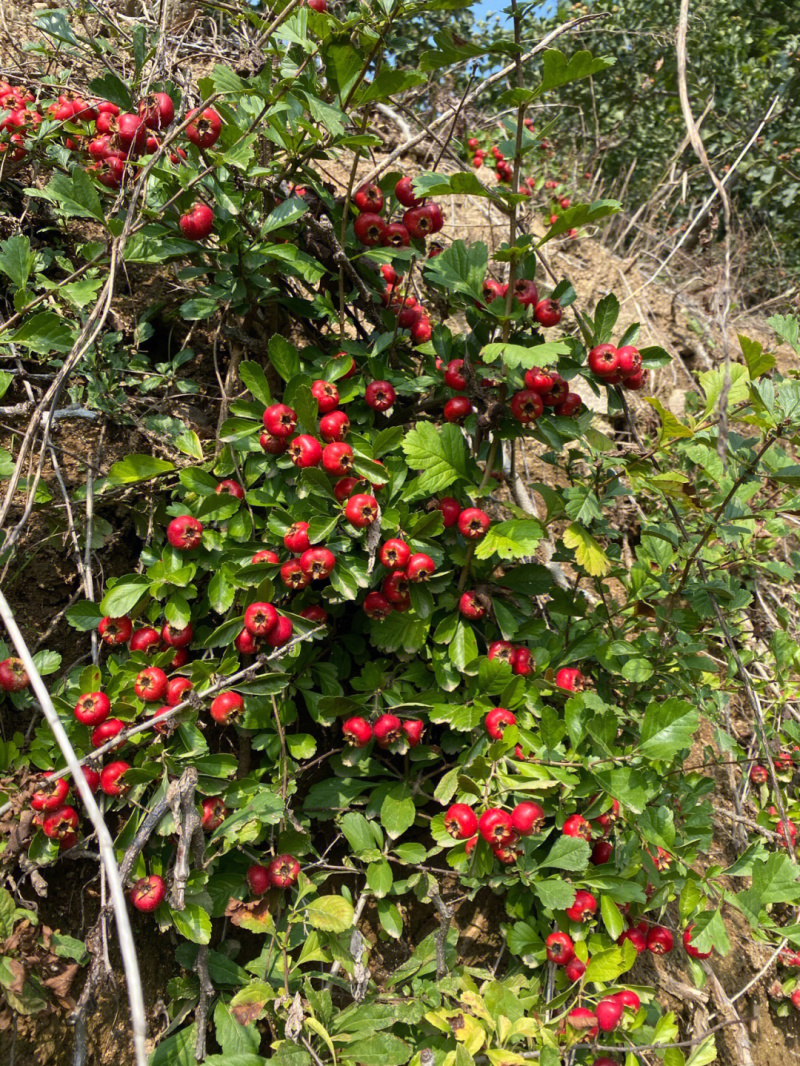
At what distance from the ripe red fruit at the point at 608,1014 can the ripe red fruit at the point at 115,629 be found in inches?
61.7

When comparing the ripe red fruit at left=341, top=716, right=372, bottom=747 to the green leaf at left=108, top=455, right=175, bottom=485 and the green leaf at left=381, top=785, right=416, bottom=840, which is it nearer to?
the green leaf at left=381, top=785, right=416, bottom=840

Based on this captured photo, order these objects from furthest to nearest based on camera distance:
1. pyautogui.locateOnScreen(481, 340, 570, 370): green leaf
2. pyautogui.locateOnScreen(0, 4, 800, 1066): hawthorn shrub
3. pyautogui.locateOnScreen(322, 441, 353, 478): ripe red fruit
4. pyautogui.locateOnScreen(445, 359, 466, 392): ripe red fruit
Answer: pyautogui.locateOnScreen(445, 359, 466, 392): ripe red fruit < pyautogui.locateOnScreen(322, 441, 353, 478): ripe red fruit < pyautogui.locateOnScreen(0, 4, 800, 1066): hawthorn shrub < pyautogui.locateOnScreen(481, 340, 570, 370): green leaf

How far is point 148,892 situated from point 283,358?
141 centimetres

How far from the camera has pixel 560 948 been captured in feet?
6.14

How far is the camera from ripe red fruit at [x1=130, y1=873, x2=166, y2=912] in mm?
1616

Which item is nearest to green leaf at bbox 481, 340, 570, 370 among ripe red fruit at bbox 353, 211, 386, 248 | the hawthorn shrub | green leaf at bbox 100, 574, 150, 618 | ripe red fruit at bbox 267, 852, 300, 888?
the hawthorn shrub

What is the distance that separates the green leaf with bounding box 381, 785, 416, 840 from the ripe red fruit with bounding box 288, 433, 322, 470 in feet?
3.22

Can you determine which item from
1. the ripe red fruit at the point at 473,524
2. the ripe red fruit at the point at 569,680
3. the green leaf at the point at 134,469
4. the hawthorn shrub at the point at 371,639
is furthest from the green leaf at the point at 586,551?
the green leaf at the point at 134,469

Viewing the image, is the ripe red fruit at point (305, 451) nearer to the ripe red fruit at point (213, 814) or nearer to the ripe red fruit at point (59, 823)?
the ripe red fruit at point (213, 814)

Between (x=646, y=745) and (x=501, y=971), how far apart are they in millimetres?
926

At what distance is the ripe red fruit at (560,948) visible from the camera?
1.87m

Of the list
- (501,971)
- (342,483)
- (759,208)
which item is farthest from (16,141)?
(759,208)

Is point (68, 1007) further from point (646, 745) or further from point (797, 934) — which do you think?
point (797, 934)

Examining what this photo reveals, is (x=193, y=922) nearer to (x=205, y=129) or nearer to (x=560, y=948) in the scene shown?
(x=560, y=948)
